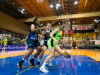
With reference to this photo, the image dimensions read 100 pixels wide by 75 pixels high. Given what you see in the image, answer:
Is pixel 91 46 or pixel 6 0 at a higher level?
pixel 6 0

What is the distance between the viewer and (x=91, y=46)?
22.5 meters

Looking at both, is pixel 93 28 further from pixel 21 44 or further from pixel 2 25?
pixel 2 25

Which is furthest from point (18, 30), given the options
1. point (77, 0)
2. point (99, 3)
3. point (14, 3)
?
point (99, 3)

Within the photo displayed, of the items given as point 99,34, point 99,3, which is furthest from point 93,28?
point 99,3

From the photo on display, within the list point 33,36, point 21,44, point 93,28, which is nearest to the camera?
point 33,36

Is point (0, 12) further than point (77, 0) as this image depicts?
Yes

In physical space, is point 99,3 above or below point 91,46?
above

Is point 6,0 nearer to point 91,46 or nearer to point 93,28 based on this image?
point 91,46

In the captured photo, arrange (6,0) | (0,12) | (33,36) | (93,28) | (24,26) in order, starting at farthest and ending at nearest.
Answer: (93,28) < (24,26) < (0,12) < (6,0) < (33,36)

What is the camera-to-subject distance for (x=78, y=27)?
2542cm

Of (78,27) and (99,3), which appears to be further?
(78,27)

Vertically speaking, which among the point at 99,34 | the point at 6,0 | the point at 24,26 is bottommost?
the point at 99,34

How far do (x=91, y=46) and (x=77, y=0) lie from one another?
14215 mm

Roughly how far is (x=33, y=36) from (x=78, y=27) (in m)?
23.4
